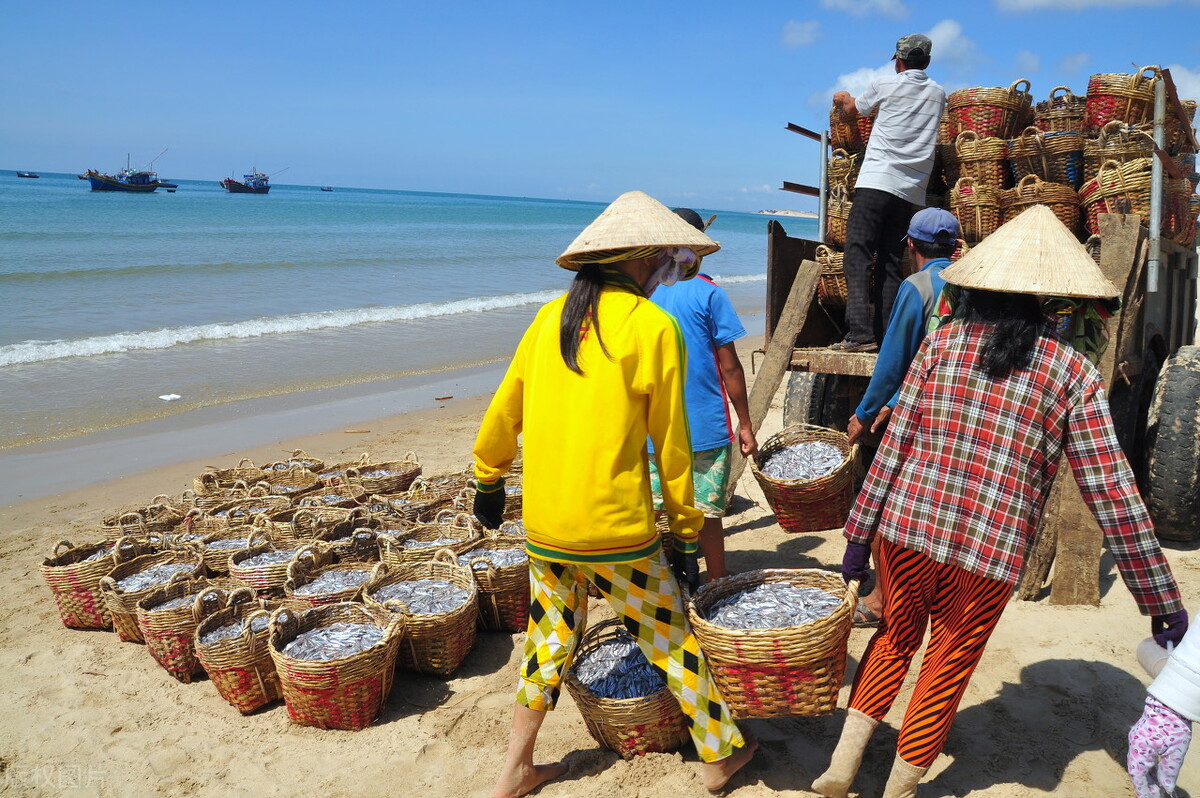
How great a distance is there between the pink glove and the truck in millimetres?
2110

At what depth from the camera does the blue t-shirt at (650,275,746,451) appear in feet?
13.8

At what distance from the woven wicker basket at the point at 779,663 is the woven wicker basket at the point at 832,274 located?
3402mm

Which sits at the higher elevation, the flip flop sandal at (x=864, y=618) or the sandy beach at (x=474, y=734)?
the flip flop sandal at (x=864, y=618)

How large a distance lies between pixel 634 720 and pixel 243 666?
6.19ft

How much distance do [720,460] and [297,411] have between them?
7290mm

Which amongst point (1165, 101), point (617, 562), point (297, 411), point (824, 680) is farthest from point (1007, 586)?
point (297, 411)

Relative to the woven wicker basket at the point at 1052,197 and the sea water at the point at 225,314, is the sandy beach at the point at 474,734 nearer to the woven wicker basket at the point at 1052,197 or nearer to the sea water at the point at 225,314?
the woven wicker basket at the point at 1052,197

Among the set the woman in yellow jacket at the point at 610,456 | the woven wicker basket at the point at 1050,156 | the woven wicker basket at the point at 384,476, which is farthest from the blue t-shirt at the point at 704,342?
the woven wicker basket at the point at 384,476

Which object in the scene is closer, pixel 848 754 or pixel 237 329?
pixel 848 754

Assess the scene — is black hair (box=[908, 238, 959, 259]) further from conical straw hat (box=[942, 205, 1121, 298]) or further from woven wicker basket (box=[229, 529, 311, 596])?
woven wicker basket (box=[229, 529, 311, 596])

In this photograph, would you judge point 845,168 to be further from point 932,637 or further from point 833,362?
point 932,637

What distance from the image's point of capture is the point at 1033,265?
8.70ft

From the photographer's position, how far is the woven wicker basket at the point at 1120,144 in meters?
5.09

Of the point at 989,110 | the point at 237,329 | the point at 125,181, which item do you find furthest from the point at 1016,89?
the point at 125,181
